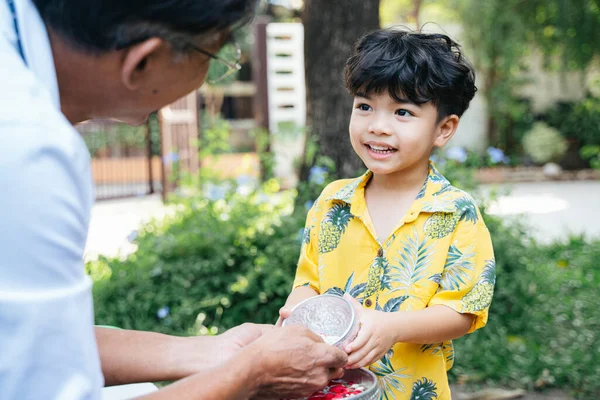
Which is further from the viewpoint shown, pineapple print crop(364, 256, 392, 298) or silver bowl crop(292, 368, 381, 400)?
pineapple print crop(364, 256, 392, 298)

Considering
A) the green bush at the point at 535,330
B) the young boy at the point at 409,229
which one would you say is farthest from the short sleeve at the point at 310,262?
the green bush at the point at 535,330

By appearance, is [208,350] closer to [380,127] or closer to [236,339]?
[236,339]

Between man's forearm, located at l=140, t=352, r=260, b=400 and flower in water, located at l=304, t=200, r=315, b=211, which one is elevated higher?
man's forearm, located at l=140, t=352, r=260, b=400

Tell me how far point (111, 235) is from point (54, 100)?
6.49 metres

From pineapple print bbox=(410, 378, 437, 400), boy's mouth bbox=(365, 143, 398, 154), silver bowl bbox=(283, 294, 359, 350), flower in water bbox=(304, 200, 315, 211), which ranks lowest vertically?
flower in water bbox=(304, 200, 315, 211)

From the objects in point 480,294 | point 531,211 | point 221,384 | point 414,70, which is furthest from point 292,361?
point 531,211

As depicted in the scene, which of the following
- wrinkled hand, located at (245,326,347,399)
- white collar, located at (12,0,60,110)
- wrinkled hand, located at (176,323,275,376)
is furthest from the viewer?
wrinkled hand, located at (176,323,275,376)

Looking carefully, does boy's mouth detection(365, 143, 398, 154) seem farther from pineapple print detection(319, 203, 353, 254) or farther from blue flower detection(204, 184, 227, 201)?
blue flower detection(204, 184, 227, 201)

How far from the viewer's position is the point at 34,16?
116 centimetres

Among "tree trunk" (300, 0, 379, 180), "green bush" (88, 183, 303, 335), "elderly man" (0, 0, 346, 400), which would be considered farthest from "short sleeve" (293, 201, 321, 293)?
"tree trunk" (300, 0, 379, 180)

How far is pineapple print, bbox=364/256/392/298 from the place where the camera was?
190 cm

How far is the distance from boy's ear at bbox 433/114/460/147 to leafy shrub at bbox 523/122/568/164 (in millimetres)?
10688

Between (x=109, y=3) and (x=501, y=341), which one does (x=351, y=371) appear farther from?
(x=501, y=341)

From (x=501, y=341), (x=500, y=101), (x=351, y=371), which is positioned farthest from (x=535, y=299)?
(x=500, y=101)
